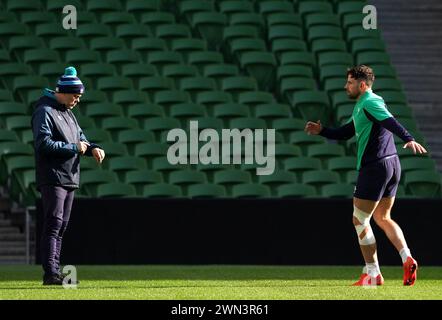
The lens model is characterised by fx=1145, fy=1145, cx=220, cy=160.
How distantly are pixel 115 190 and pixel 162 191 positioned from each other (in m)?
0.51

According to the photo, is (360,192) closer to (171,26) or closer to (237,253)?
(237,253)

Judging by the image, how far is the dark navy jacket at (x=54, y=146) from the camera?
8453mm

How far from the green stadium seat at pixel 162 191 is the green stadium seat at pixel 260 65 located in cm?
333

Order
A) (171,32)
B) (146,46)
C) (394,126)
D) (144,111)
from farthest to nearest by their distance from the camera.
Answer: (171,32) < (146,46) < (144,111) < (394,126)

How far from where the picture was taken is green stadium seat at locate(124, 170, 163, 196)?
12.8 metres

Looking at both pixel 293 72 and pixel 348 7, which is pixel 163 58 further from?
pixel 348 7

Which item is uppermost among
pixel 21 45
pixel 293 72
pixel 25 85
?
pixel 21 45

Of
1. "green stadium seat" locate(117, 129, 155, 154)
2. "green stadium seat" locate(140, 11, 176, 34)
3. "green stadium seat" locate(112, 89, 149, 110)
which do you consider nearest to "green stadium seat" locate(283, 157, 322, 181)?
"green stadium seat" locate(117, 129, 155, 154)

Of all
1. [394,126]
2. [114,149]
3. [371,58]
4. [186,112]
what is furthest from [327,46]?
[394,126]

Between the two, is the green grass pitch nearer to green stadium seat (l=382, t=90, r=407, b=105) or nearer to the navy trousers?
the navy trousers

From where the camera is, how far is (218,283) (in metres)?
9.11

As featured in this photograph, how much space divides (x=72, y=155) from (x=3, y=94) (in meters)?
5.89

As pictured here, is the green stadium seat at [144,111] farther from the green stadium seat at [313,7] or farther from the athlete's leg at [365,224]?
the athlete's leg at [365,224]
